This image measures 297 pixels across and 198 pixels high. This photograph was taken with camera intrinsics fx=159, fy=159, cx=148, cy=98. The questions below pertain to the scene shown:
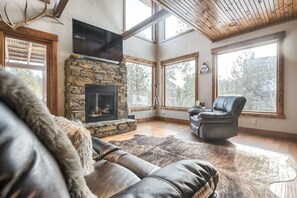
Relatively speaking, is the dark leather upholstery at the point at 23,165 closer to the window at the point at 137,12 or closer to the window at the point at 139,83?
the window at the point at 139,83

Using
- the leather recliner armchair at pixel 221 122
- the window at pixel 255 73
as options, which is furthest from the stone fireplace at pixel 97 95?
the window at pixel 255 73

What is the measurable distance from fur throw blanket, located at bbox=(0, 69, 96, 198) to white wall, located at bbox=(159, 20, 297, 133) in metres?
4.32

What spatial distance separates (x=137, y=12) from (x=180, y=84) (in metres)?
2.83

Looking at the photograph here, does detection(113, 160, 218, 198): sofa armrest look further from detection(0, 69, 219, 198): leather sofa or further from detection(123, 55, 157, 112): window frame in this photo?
detection(123, 55, 157, 112): window frame

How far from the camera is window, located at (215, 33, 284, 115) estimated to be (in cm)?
354

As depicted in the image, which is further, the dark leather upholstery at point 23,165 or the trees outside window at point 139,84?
the trees outside window at point 139,84

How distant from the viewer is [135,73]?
542 cm

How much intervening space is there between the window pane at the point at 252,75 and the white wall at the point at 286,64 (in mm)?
238

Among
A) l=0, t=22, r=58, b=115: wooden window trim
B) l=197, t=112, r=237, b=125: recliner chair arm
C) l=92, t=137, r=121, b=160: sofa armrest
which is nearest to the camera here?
l=92, t=137, r=121, b=160: sofa armrest

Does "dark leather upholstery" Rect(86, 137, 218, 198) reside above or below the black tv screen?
below

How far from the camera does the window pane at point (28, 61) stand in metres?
3.14

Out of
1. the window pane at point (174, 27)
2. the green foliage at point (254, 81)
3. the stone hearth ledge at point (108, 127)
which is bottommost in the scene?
A: the stone hearth ledge at point (108, 127)

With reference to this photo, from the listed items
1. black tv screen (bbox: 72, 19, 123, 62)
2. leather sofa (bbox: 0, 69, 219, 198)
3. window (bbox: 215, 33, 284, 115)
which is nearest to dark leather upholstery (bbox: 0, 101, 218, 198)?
leather sofa (bbox: 0, 69, 219, 198)

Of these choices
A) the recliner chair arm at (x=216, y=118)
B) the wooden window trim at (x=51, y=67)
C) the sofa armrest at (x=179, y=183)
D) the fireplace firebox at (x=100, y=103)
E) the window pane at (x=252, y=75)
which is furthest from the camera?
the fireplace firebox at (x=100, y=103)
